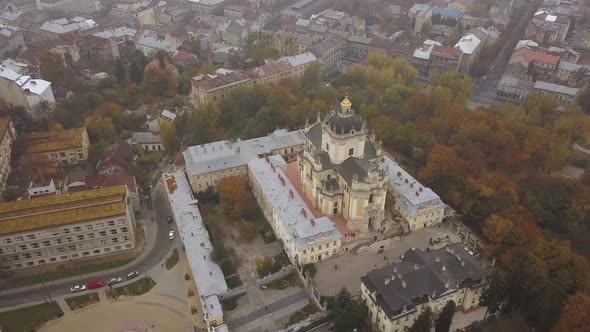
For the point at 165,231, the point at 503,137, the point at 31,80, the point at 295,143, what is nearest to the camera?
the point at 165,231

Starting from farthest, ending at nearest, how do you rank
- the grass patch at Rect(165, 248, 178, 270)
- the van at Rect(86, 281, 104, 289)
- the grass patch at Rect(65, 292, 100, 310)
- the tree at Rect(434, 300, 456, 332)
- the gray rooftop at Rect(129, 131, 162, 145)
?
the gray rooftop at Rect(129, 131, 162, 145) < the grass patch at Rect(165, 248, 178, 270) < the van at Rect(86, 281, 104, 289) < the grass patch at Rect(65, 292, 100, 310) < the tree at Rect(434, 300, 456, 332)

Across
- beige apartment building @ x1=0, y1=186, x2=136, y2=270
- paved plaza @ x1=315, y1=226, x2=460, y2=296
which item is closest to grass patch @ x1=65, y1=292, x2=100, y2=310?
beige apartment building @ x1=0, y1=186, x2=136, y2=270

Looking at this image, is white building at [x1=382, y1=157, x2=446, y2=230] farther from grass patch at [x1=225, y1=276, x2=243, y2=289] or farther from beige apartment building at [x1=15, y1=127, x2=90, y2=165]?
beige apartment building at [x1=15, y1=127, x2=90, y2=165]

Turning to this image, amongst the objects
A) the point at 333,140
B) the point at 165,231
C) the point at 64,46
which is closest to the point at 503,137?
the point at 333,140

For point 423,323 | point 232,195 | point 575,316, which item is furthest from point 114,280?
point 575,316

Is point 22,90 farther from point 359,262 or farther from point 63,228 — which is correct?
point 359,262

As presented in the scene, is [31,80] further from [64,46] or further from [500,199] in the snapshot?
[500,199]
